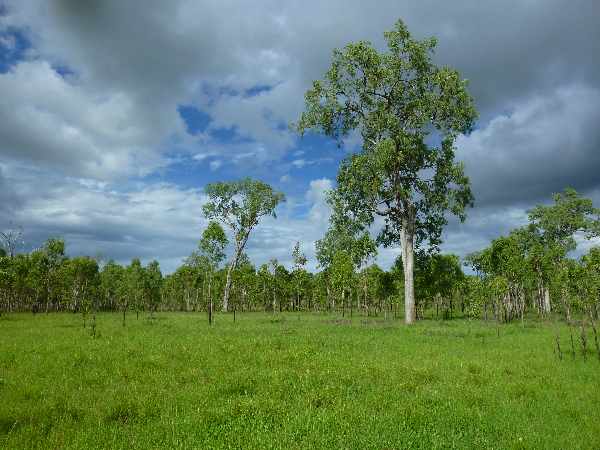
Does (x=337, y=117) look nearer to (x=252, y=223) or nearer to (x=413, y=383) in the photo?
(x=413, y=383)

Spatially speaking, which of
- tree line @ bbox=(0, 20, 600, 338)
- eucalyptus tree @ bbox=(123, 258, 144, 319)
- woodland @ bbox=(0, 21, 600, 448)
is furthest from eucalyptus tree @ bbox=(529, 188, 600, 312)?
eucalyptus tree @ bbox=(123, 258, 144, 319)

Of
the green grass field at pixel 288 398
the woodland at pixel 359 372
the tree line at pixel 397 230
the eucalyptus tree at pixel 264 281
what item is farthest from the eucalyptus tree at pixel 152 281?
the green grass field at pixel 288 398

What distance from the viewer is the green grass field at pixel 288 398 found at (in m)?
9.75

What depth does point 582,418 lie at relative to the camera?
11.5 m

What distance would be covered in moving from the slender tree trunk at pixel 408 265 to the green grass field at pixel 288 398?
62.6 ft

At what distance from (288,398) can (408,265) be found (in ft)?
98.7

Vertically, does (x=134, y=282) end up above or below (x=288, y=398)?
above

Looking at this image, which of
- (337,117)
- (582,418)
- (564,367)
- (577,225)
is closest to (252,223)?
(337,117)

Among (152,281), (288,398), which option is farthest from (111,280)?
(288,398)

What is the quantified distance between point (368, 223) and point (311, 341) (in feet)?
66.6

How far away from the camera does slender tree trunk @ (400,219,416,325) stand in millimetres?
40812

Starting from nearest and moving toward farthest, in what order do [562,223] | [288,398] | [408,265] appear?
[288,398] < [408,265] < [562,223]

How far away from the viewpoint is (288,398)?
41.8ft

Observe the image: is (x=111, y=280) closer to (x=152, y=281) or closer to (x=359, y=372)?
(x=152, y=281)
